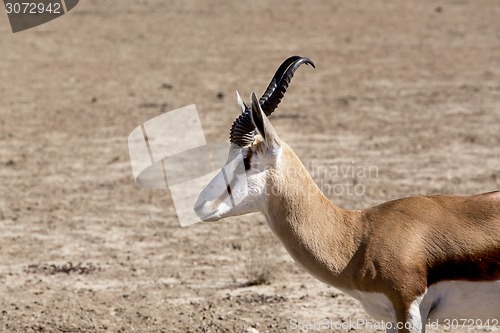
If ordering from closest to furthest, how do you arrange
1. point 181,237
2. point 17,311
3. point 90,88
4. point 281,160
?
1. point 281,160
2. point 17,311
3. point 181,237
4. point 90,88

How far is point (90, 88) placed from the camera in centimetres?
1762

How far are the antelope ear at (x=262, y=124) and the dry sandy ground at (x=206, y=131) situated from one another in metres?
2.30

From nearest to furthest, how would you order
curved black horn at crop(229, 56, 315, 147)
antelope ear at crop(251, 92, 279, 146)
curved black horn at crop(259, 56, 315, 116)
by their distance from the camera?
antelope ear at crop(251, 92, 279, 146) < curved black horn at crop(229, 56, 315, 147) < curved black horn at crop(259, 56, 315, 116)

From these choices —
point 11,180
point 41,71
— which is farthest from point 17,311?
point 41,71

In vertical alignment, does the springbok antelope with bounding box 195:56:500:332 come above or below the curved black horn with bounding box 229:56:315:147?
below

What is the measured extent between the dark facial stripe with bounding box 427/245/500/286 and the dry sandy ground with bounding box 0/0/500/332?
232 centimetres

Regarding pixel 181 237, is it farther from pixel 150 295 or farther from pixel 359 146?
pixel 359 146

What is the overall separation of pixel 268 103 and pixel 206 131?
8.33 m

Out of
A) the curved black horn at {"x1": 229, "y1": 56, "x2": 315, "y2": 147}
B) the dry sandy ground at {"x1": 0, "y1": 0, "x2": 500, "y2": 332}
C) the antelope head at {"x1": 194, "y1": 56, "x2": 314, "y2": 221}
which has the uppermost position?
the curved black horn at {"x1": 229, "y1": 56, "x2": 315, "y2": 147}

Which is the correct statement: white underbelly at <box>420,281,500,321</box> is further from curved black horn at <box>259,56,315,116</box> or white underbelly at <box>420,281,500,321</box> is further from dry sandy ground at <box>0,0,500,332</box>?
dry sandy ground at <box>0,0,500,332</box>

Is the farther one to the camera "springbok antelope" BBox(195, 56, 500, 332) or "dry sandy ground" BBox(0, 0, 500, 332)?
"dry sandy ground" BBox(0, 0, 500, 332)

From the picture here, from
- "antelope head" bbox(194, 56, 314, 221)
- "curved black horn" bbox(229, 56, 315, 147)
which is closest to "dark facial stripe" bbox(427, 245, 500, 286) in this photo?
"antelope head" bbox(194, 56, 314, 221)

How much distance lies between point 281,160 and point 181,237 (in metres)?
4.41

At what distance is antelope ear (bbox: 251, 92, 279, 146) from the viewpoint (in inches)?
224
